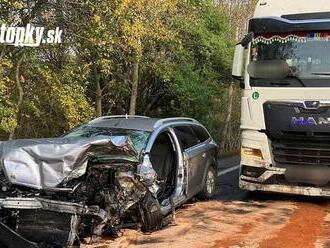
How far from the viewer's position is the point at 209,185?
9945 mm

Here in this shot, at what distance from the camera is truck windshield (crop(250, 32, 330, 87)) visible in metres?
8.98

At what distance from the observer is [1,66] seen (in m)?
14.0

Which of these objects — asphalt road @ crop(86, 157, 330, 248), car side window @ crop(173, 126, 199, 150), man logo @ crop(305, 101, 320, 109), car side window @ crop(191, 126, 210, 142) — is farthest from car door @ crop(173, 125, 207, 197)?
man logo @ crop(305, 101, 320, 109)

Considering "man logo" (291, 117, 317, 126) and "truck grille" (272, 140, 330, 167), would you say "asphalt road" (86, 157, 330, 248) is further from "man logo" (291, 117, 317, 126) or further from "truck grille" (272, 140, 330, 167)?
"man logo" (291, 117, 317, 126)

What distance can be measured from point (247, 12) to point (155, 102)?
10454 millimetres

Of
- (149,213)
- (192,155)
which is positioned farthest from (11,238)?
(192,155)

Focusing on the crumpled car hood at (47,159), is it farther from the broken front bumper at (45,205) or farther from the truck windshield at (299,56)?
the truck windshield at (299,56)

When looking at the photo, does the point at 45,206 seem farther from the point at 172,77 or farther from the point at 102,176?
the point at 172,77

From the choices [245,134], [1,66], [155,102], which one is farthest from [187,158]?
[155,102]

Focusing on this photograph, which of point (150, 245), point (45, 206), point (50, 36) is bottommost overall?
point (150, 245)

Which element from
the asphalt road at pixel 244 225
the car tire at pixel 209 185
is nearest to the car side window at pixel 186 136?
the car tire at pixel 209 185

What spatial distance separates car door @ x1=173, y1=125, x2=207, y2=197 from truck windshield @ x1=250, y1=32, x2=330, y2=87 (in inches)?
56.5

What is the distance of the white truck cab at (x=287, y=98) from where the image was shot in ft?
29.6

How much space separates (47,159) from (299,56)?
5004 mm
